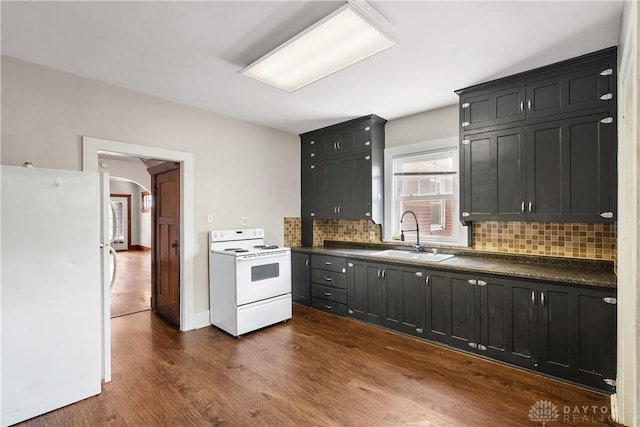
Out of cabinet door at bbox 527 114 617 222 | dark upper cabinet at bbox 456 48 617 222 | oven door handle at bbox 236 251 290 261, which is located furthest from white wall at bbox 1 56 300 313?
cabinet door at bbox 527 114 617 222

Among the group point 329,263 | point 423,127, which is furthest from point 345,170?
point 329,263

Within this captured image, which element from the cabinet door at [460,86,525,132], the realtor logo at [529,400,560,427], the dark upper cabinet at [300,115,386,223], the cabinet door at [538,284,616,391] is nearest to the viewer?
the realtor logo at [529,400,560,427]

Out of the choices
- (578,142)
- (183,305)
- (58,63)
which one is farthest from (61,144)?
(578,142)

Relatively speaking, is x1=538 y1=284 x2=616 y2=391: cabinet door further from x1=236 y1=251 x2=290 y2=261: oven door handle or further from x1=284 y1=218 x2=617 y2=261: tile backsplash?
x1=236 y1=251 x2=290 y2=261: oven door handle

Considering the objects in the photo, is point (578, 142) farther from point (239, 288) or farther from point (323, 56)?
point (239, 288)

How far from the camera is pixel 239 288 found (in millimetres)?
3381

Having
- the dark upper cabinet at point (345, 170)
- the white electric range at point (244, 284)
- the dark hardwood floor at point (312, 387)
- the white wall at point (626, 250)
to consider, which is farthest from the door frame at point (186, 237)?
the white wall at point (626, 250)

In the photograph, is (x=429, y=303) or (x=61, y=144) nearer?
(x=61, y=144)

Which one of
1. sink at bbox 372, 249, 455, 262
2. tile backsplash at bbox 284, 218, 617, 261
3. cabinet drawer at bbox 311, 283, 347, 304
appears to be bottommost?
cabinet drawer at bbox 311, 283, 347, 304

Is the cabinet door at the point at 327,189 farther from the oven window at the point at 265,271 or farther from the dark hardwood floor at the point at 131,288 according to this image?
the dark hardwood floor at the point at 131,288

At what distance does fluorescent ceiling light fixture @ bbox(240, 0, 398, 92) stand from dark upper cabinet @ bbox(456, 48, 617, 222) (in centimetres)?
146

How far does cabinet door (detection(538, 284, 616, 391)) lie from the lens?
2193 millimetres

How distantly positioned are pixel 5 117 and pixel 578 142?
4547 mm

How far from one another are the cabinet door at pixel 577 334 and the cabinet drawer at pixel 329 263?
206 cm
